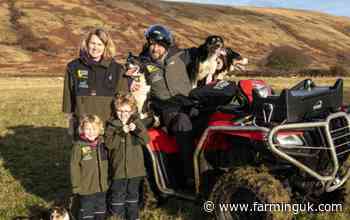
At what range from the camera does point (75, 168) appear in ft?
17.1

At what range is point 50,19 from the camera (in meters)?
89.3

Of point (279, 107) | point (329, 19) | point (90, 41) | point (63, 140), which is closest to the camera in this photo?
point (279, 107)

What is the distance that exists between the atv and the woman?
1.12 meters

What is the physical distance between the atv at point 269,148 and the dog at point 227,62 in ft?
3.18

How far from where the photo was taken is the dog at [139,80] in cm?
566

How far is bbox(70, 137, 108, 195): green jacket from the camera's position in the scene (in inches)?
205

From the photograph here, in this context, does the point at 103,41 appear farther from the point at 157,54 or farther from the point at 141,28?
the point at 141,28

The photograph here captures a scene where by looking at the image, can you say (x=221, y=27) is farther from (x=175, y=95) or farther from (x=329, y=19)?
(x=175, y=95)

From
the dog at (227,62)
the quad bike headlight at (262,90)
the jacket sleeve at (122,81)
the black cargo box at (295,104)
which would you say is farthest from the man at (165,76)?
the black cargo box at (295,104)

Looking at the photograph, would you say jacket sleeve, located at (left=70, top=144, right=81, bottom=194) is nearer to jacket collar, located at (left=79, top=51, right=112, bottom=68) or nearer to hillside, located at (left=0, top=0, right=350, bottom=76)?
jacket collar, located at (left=79, top=51, right=112, bottom=68)

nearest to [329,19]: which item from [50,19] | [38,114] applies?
[50,19]

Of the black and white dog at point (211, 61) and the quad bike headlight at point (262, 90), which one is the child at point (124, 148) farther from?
the quad bike headlight at point (262, 90)

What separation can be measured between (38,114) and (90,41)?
9861mm
